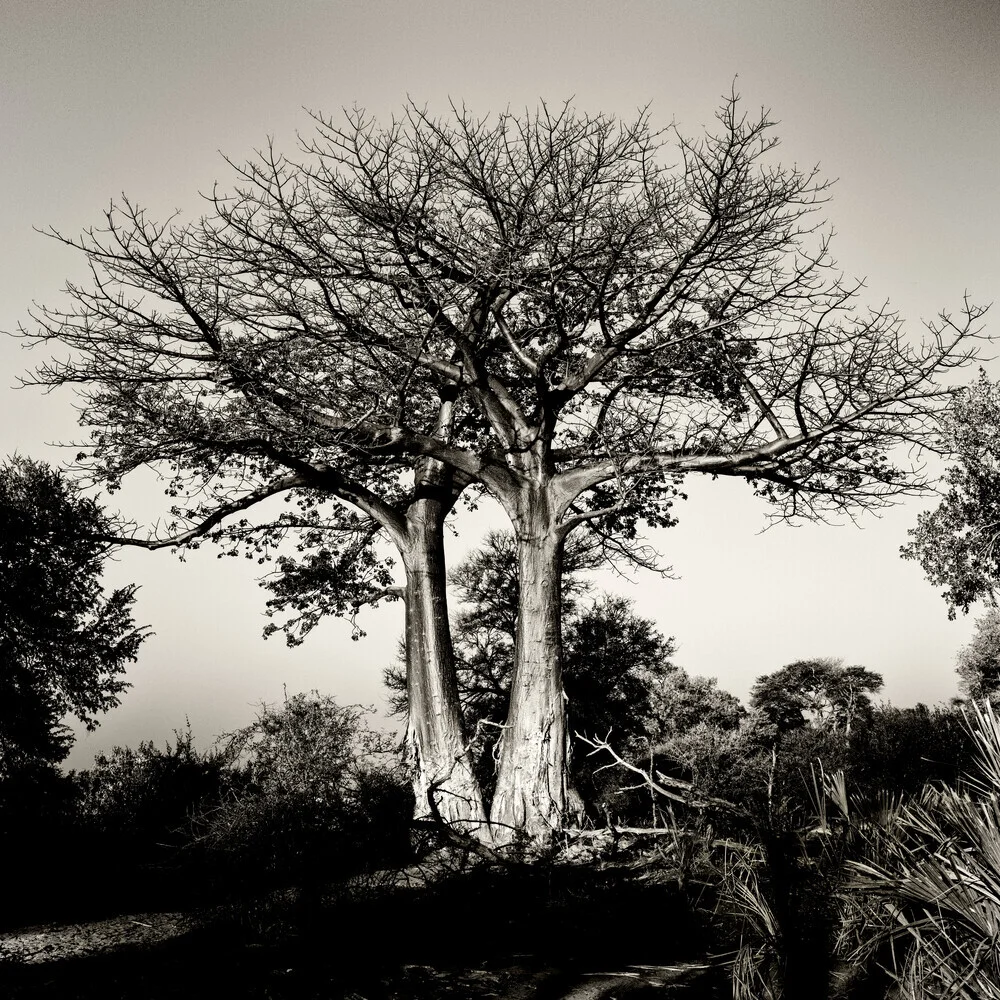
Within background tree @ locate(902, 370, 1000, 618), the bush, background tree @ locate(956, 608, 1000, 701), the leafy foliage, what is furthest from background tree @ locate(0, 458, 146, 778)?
background tree @ locate(956, 608, 1000, 701)

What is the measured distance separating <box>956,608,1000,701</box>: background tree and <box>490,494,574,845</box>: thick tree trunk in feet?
76.4

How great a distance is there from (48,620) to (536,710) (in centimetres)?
896

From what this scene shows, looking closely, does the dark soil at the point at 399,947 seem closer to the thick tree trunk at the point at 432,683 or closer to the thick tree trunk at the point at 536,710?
the thick tree trunk at the point at 536,710

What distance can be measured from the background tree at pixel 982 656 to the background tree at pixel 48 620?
27.2 metres

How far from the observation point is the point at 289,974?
16.3 feet

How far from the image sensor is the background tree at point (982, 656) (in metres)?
27.8

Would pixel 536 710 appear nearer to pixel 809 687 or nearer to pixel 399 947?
pixel 399 947

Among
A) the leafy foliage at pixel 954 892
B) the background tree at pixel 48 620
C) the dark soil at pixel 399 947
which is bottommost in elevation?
the dark soil at pixel 399 947

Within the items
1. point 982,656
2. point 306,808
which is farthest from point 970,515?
point 306,808

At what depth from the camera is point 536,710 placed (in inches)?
396

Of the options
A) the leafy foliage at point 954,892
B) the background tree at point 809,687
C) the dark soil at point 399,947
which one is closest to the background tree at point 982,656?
the background tree at point 809,687

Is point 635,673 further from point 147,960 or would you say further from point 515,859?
point 147,960

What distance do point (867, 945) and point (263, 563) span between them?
441 inches

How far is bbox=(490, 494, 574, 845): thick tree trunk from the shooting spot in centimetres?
975
